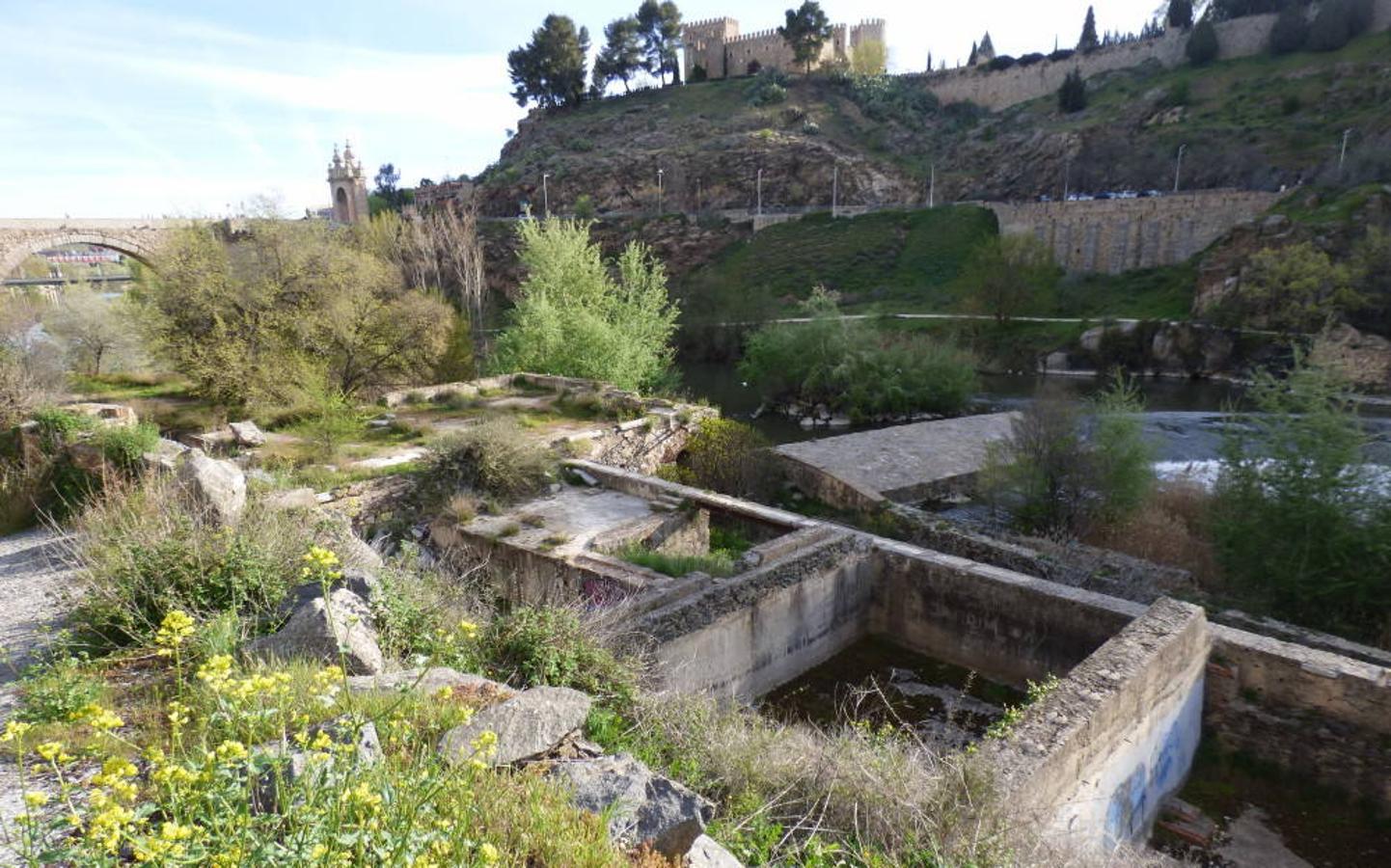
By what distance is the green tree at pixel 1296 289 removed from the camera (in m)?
28.8

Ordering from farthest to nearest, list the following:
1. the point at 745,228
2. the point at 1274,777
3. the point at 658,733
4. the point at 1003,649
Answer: the point at 745,228 < the point at 1003,649 < the point at 1274,777 < the point at 658,733

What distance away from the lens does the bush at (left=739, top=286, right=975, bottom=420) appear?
91.5 feet

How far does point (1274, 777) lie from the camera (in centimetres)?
761

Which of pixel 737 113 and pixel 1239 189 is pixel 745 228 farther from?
pixel 1239 189

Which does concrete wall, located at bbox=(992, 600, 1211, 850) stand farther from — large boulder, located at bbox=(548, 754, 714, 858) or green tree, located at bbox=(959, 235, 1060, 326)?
green tree, located at bbox=(959, 235, 1060, 326)

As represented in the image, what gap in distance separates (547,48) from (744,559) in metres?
80.7

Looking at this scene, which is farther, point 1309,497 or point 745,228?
point 745,228

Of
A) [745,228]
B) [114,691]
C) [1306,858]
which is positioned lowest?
[1306,858]

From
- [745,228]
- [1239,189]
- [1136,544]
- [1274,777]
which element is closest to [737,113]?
[745,228]

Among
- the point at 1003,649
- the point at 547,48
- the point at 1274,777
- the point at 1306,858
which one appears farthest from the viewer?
the point at 547,48

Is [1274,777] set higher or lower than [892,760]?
lower

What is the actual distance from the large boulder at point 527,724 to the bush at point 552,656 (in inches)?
41.1

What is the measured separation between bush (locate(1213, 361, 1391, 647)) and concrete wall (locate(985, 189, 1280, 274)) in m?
33.7

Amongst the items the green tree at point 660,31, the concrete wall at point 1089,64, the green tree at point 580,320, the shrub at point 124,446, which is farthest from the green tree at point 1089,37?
the shrub at point 124,446
